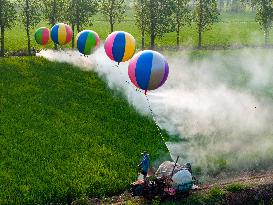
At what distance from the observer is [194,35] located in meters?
57.5

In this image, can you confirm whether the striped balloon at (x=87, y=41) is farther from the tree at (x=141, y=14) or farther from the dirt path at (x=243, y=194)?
the tree at (x=141, y=14)

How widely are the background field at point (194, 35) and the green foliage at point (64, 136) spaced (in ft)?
49.1

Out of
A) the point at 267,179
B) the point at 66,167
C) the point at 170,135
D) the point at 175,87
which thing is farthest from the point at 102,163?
the point at 175,87

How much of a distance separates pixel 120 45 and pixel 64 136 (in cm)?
587

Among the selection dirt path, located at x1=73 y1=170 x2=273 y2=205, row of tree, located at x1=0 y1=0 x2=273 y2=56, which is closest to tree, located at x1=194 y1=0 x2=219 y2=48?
row of tree, located at x1=0 y1=0 x2=273 y2=56

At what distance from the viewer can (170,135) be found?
2316 cm

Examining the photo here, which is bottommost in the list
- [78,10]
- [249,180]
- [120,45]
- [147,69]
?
[249,180]

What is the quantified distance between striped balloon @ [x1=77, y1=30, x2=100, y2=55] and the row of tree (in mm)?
9507

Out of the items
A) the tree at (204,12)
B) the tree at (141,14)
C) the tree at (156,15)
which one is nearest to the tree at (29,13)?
the tree at (141,14)

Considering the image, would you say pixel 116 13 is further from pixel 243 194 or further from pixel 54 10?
pixel 243 194

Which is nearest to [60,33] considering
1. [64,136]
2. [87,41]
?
[87,41]

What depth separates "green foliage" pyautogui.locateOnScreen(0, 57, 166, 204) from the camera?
688 inches

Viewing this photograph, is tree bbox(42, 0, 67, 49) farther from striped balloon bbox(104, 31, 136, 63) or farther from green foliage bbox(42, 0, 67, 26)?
striped balloon bbox(104, 31, 136, 63)

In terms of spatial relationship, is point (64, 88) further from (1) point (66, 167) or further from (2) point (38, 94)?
(1) point (66, 167)
